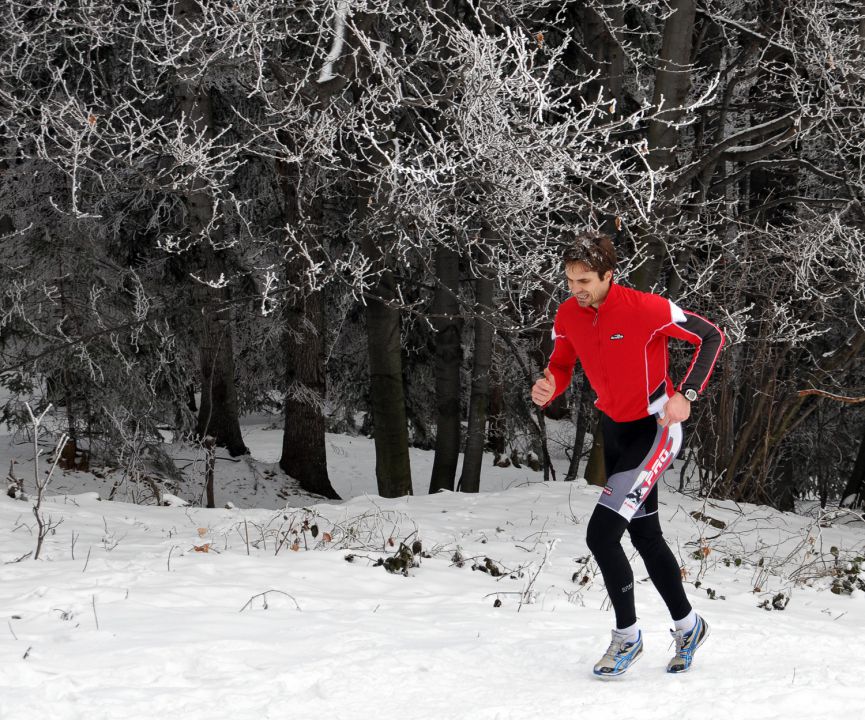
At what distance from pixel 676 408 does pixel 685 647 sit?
41.4 inches

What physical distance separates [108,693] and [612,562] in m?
2.03

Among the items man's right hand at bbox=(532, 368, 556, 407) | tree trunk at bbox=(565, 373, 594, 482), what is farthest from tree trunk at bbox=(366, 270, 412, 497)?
man's right hand at bbox=(532, 368, 556, 407)

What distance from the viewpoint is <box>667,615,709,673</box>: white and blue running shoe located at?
4.04 meters

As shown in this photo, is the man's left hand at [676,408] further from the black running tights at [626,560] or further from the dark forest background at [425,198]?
the dark forest background at [425,198]

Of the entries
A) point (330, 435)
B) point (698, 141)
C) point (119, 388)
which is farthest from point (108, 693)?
point (330, 435)

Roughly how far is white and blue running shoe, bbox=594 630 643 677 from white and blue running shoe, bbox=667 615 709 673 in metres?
0.17

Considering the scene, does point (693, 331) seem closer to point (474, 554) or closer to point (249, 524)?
point (474, 554)

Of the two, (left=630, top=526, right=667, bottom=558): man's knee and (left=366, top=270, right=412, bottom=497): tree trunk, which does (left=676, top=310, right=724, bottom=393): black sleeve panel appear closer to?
(left=630, top=526, right=667, bottom=558): man's knee

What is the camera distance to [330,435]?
61.3 ft

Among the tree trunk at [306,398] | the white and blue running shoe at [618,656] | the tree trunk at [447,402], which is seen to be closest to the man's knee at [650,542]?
the white and blue running shoe at [618,656]

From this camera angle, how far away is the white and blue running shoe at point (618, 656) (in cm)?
391

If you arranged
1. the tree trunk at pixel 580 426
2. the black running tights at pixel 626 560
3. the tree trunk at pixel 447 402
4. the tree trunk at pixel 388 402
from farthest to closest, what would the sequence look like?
the tree trunk at pixel 580 426 < the tree trunk at pixel 447 402 < the tree trunk at pixel 388 402 < the black running tights at pixel 626 560

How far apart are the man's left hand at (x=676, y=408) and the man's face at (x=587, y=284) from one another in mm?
521

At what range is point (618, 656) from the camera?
3.93 meters
